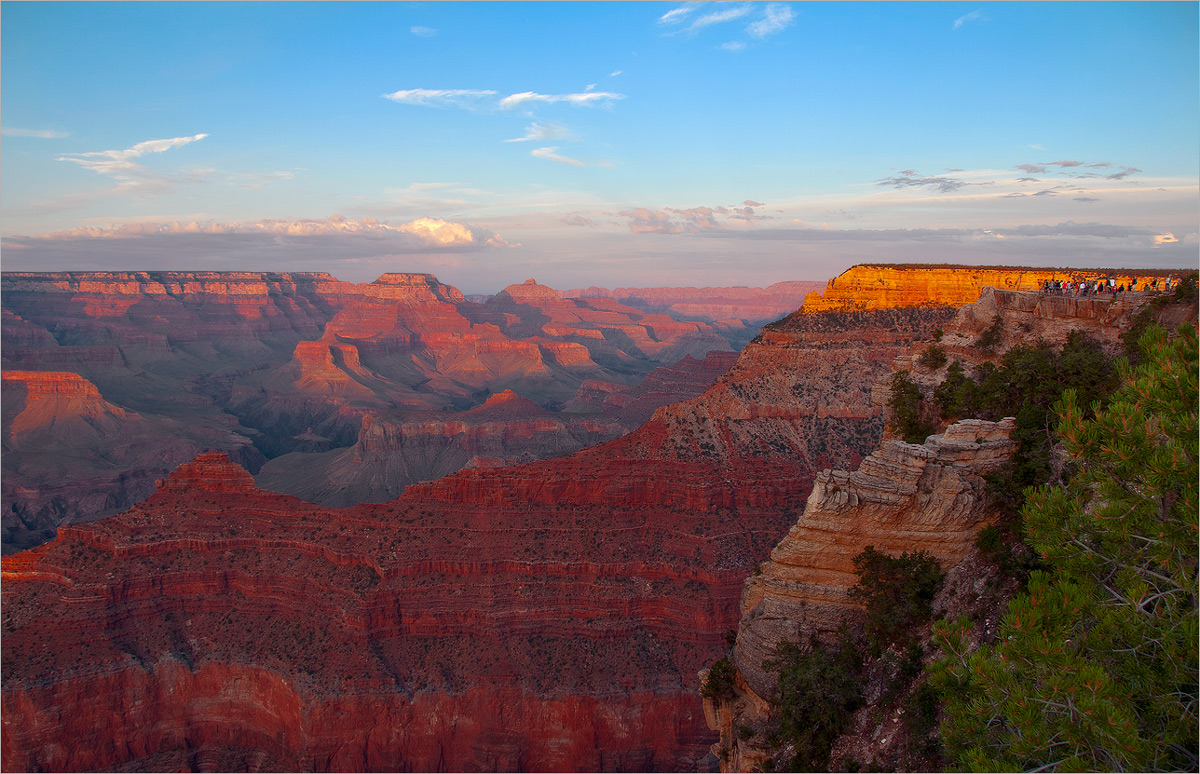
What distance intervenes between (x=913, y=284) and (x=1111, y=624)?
5553 cm

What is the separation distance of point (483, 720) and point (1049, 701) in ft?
106

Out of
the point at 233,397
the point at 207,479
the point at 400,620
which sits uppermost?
the point at 207,479

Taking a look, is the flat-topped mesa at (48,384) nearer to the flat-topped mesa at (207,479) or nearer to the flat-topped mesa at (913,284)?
the flat-topped mesa at (207,479)

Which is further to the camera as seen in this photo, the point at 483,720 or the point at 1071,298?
the point at 483,720

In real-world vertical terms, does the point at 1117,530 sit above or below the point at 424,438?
above

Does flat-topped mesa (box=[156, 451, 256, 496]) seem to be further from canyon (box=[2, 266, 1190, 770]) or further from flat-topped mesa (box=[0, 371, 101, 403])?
flat-topped mesa (box=[0, 371, 101, 403])

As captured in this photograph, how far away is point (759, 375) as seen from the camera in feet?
181

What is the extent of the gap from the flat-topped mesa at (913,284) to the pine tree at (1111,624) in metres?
50.8

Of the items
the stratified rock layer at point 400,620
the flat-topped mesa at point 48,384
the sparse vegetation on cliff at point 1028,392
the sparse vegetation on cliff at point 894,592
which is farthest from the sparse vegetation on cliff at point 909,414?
the flat-topped mesa at point 48,384

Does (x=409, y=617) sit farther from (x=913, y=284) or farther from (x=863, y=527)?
(x=913, y=284)

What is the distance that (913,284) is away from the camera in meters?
59.0

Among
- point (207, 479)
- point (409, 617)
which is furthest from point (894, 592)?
point (207, 479)

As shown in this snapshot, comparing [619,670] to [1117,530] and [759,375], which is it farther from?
[1117,530]

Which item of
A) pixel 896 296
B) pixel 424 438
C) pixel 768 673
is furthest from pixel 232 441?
pixel 768 673
